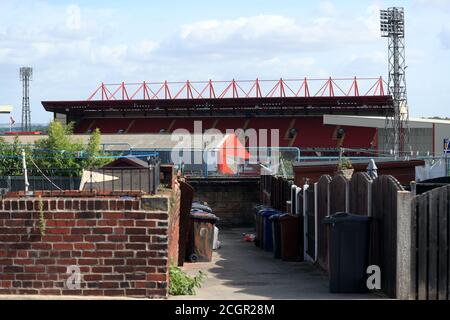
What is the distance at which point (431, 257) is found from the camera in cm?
1014

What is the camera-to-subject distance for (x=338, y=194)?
13930mm

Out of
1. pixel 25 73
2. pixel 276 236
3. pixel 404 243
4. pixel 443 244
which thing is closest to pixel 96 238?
pixel 404 243

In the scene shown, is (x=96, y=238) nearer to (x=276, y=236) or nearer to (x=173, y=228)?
(x=173, y=228)

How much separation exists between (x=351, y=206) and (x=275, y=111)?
56095 mm

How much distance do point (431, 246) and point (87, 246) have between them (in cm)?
439

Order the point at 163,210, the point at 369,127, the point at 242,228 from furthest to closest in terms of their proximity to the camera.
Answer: the point at 369,127 → the point at 242,228 → the point at 163,210

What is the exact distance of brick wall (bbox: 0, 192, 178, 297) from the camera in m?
9.77

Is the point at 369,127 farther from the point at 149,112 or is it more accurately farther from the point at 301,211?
the point at 301,211

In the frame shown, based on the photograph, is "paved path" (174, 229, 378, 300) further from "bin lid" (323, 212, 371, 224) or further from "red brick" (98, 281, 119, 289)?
"bin lid" (323, 212, 371, 224)

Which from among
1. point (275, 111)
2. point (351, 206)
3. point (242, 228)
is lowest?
point (242, 228)

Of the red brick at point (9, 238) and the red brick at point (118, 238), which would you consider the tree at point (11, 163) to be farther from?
the red brick at point (118, 238)

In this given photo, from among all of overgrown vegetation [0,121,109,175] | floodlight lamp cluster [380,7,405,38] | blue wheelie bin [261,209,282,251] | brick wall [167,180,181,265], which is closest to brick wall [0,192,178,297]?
brick wall [167,180,181,265]

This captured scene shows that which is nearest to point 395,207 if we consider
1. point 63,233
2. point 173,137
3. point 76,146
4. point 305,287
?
point 305,287

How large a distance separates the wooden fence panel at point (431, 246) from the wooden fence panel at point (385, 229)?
28 cm
